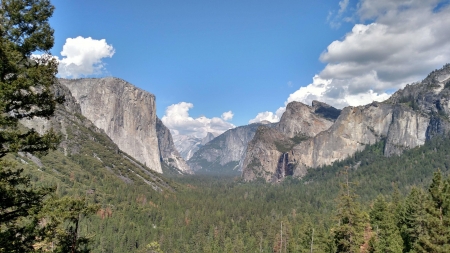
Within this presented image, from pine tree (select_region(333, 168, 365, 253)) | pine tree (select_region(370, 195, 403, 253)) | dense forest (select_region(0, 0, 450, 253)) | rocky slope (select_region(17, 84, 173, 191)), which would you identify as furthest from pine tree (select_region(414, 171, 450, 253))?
rocky slope (select_region(17, 84, 173, 191))

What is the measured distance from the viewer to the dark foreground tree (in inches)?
480

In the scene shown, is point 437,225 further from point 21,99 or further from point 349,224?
point 21,99

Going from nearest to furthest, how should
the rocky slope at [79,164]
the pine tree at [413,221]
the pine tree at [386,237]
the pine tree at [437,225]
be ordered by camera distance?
the pine tree at [437,225], the pine tree at [386,237], the pine tree at [413,221], the rocky slope at [79,164]

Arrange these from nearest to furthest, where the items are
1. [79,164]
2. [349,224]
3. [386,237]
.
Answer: [349,224] → [386,237] → [79,164]

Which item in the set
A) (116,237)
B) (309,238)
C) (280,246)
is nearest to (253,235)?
(280,246)

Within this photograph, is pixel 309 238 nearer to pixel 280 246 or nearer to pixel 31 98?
pixel 280 246

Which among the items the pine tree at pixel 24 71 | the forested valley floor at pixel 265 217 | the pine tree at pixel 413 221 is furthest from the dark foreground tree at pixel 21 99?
the pine tree at pixel 413 221

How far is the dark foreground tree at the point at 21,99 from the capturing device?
40.0 ft

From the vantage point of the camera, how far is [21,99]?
12.9 metres

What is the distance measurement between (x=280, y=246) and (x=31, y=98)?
85357 mm

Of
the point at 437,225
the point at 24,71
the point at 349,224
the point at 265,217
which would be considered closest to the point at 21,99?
the point at 24,71

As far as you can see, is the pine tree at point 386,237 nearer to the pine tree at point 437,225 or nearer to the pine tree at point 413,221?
A: the pine tree at point 413,221

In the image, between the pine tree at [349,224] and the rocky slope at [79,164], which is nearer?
the pine tree at [349,224]

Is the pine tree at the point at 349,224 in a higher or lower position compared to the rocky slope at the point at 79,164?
lower
